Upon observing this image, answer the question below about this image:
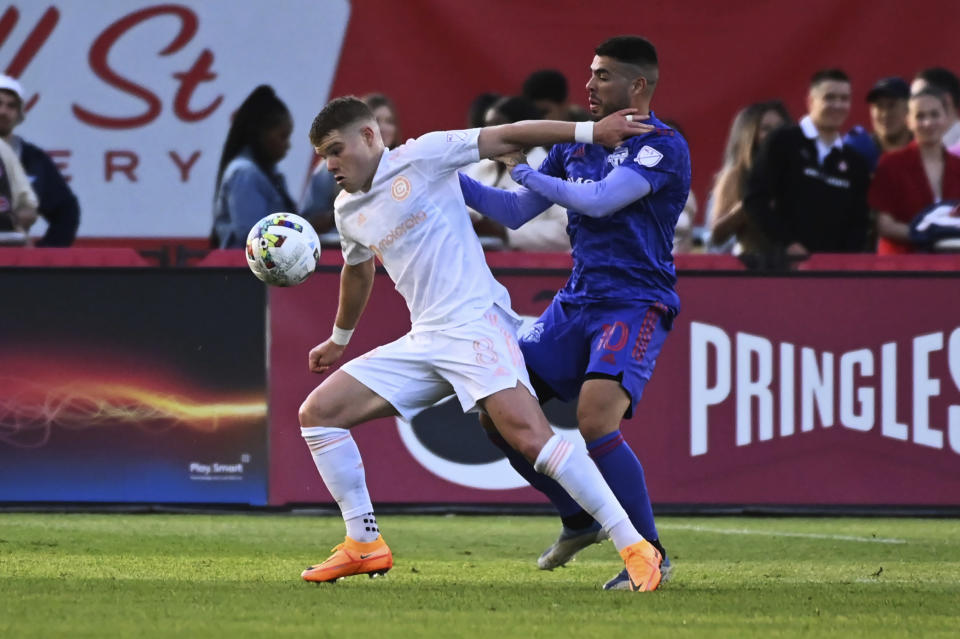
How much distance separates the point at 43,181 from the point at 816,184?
15.5 feet

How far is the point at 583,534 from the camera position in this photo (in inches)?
299

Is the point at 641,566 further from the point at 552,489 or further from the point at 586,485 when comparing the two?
the point at 552,489

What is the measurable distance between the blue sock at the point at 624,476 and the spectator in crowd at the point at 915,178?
392 centimetres

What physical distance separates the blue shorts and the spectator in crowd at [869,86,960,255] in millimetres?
3728

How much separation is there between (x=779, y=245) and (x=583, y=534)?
3762mm

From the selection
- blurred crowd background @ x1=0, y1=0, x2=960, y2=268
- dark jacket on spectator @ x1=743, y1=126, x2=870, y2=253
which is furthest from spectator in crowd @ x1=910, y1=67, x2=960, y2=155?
dark jacket on spectator @ x1=743, y1=126, x2=870, y2=253

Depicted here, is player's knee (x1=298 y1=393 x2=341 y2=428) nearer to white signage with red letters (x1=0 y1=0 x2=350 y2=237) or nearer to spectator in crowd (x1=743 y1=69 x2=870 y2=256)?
spectator in crowd (x1=743 y1=69 x2=870 y2=256)

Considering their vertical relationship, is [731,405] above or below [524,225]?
below

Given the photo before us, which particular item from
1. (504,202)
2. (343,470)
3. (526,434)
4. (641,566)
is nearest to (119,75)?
(504,202)

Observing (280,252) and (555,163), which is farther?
(555,163)

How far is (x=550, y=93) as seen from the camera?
11727 millimetres

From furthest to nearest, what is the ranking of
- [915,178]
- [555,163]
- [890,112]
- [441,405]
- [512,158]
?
[890,112] → [915,178] → [441,405] → [555,163] → [512,158]

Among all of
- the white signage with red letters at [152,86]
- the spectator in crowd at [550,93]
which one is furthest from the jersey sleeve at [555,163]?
the white signage with red letters at [152,86]

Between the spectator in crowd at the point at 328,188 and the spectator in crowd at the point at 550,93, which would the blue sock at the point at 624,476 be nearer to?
the spectator in crowd at the point at 328,188
